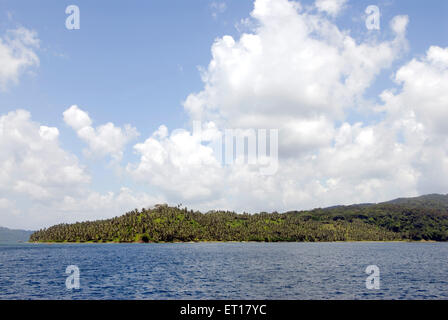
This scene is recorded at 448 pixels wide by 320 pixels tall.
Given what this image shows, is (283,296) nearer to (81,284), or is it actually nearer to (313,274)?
(313,274)

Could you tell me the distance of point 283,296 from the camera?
6662 cm

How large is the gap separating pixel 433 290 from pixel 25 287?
10085 centimetres

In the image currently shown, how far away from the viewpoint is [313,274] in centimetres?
9981

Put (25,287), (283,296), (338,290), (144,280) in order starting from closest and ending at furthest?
(283,296) < (338,290) < (25,287) < (144,280)
